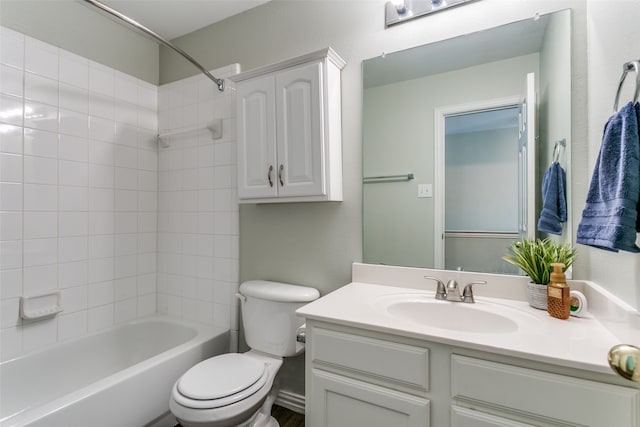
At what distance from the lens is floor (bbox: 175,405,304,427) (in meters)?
1.64

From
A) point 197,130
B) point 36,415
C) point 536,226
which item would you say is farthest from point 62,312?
→ point 536,226

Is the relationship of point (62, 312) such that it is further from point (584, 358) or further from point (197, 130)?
point (584, 358)

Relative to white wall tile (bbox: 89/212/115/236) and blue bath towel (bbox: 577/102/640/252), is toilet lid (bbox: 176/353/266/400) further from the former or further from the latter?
blue bath towel (bbox: 577/102/640/252)

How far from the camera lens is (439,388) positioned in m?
0.91

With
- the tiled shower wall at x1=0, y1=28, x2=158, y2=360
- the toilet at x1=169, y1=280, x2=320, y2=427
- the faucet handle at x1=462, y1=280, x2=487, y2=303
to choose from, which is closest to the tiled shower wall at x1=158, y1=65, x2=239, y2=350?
the tiled shower wall at x1=0, y1=28, x2=158, y2=360

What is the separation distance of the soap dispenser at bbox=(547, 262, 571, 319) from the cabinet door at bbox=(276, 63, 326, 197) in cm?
95

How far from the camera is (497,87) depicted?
4.29ft

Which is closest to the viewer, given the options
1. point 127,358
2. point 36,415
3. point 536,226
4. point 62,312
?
point 36,415

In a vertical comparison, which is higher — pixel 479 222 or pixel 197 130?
pixel 197 130

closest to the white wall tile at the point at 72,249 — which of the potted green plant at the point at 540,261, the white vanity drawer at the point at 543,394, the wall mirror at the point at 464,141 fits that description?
the wall mirror at the point at 464,141

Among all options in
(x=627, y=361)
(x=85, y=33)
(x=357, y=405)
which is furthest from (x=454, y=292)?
(x=85, y=33)

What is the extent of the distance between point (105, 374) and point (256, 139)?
1.64 m

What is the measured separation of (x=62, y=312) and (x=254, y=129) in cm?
150

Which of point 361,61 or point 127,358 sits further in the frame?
point 127,358
